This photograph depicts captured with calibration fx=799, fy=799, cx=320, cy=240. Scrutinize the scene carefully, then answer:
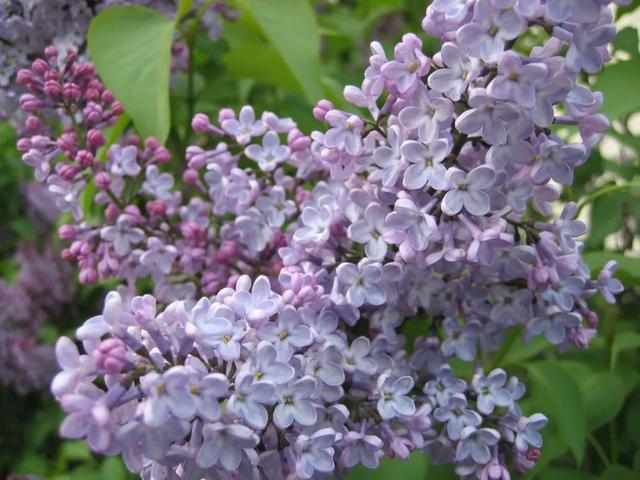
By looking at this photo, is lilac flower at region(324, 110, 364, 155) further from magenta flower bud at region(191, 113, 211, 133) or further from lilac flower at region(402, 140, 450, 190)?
magenta flower bud at region(191, 113, 211, 133)

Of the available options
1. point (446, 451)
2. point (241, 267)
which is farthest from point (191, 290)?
point (446, 451)

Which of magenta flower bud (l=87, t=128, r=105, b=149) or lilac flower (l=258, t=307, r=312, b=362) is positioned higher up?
magenta flower bud (l=87, t=128, r=105, b=149)

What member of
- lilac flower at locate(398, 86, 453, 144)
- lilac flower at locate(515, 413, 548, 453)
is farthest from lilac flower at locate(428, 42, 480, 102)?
lilac flower at locate(515, 413, 548, 453)

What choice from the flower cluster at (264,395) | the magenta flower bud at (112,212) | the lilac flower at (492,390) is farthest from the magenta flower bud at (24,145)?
the lilac flower at (492,390)

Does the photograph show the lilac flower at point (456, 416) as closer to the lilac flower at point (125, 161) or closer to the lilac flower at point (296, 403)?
the lilac flower at point (296, 403)

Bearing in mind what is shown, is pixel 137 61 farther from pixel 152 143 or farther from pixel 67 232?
pixel 67 232
